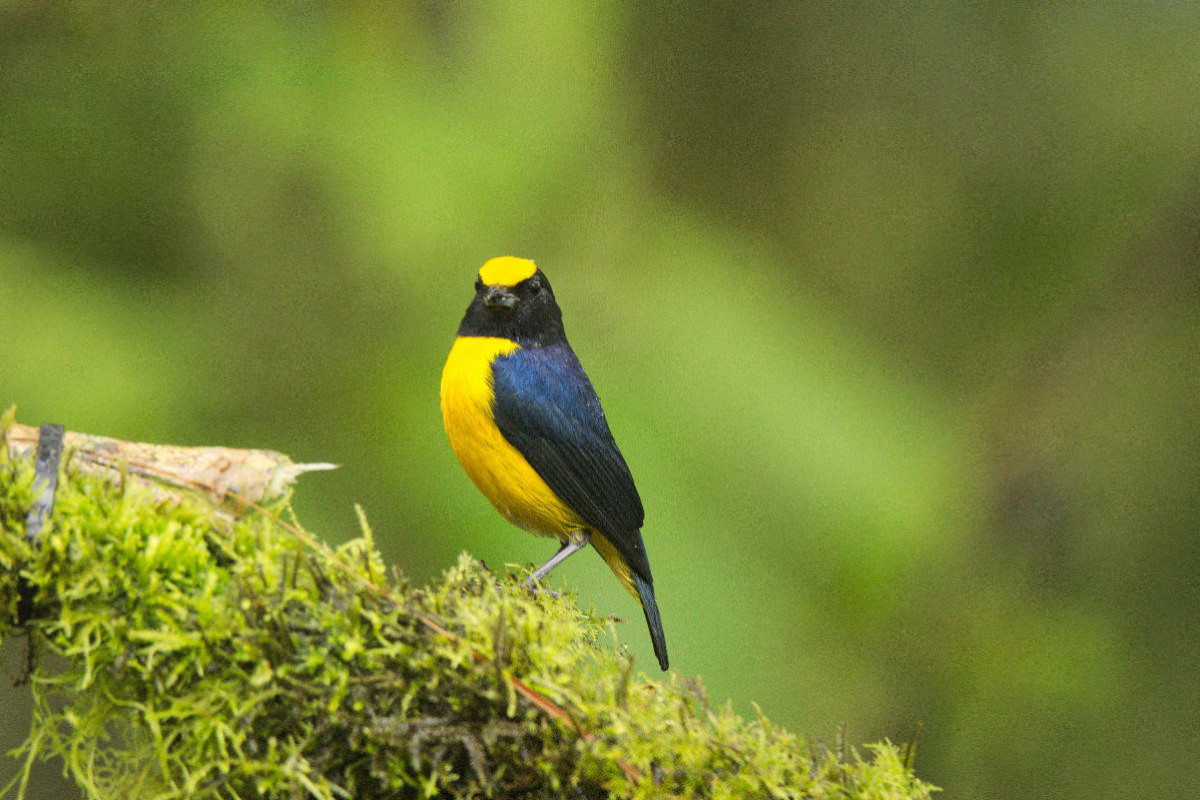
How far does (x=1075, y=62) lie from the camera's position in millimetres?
4715

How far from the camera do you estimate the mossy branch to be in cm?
139

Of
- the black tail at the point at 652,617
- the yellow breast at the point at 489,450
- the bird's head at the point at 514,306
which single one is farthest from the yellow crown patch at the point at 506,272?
the black tail at the point at 652,617

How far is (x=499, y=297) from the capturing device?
278 centimetres

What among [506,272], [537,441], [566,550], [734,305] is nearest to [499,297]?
[506,272]

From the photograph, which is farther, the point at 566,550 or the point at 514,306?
the point at 514,306

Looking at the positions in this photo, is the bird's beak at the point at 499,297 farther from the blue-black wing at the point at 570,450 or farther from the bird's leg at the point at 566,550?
the bird's leg at the point at 566,550

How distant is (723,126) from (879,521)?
2.05 metres

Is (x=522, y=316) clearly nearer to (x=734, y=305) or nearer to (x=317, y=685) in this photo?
(x=734, y=305)

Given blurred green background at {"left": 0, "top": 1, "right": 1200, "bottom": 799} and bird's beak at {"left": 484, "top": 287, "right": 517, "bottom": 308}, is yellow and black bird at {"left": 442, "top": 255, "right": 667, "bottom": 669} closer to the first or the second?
bird's beak at {"left": 484, "top": 287, "right": 517, "bottom": 308}

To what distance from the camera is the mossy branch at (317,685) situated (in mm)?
1389

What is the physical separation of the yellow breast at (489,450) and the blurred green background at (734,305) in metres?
0.57

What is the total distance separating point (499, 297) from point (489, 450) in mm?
399

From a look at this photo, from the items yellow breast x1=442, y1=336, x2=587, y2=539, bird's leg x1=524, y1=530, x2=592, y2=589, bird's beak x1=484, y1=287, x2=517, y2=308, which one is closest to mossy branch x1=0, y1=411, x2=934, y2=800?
bird's leg x1=524, y1=530, x2=592, y2=589

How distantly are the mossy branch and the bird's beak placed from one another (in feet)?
4.41
